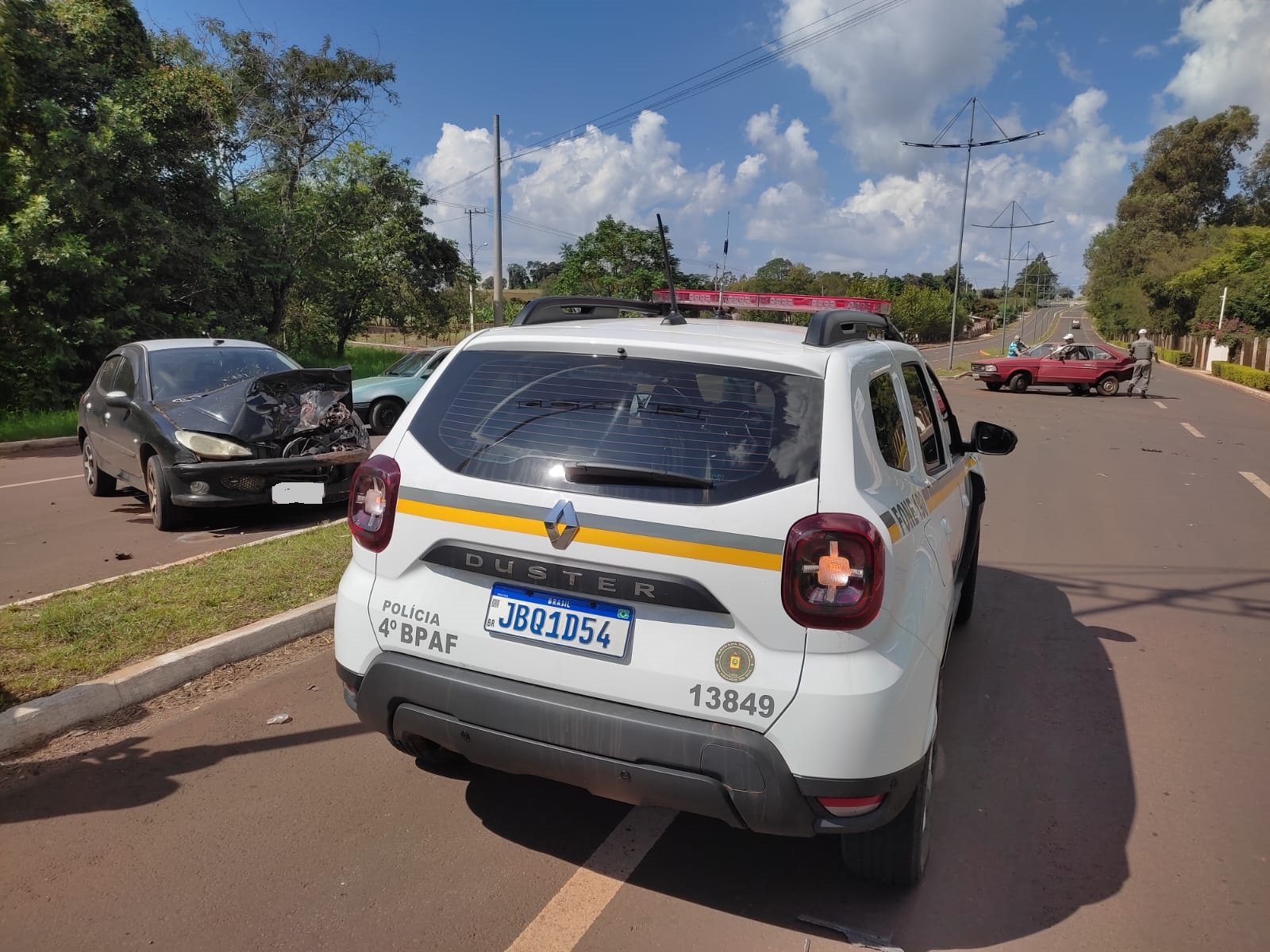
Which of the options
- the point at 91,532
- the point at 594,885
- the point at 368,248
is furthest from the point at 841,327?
the point at 368,248

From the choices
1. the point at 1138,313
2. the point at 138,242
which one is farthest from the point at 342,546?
the point at 1138,313

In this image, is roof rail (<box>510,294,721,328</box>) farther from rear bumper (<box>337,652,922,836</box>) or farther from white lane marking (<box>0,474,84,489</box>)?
white lane marking (<box>0,474,84,489</box>)

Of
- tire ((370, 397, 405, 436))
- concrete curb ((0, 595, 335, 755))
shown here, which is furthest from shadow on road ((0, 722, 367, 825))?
tire ((370, 397, 405, 436))

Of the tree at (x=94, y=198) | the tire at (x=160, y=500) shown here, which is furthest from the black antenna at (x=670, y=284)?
the tree at (x=94, y=198)

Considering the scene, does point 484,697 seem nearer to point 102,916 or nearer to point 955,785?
point 102,916

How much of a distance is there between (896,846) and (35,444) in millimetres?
14964

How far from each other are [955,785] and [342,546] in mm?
4693

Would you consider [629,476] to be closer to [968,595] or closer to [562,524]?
[562,524]

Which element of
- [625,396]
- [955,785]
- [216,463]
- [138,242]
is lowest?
[955,785]

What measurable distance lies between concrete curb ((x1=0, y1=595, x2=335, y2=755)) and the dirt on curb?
35 mm

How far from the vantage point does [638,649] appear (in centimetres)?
257

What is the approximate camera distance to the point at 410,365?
15.9 meters

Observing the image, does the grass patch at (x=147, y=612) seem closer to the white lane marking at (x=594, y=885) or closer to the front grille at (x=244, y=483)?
the front grille at (x=244, y=483)

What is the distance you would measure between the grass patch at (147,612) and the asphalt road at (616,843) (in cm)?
58
